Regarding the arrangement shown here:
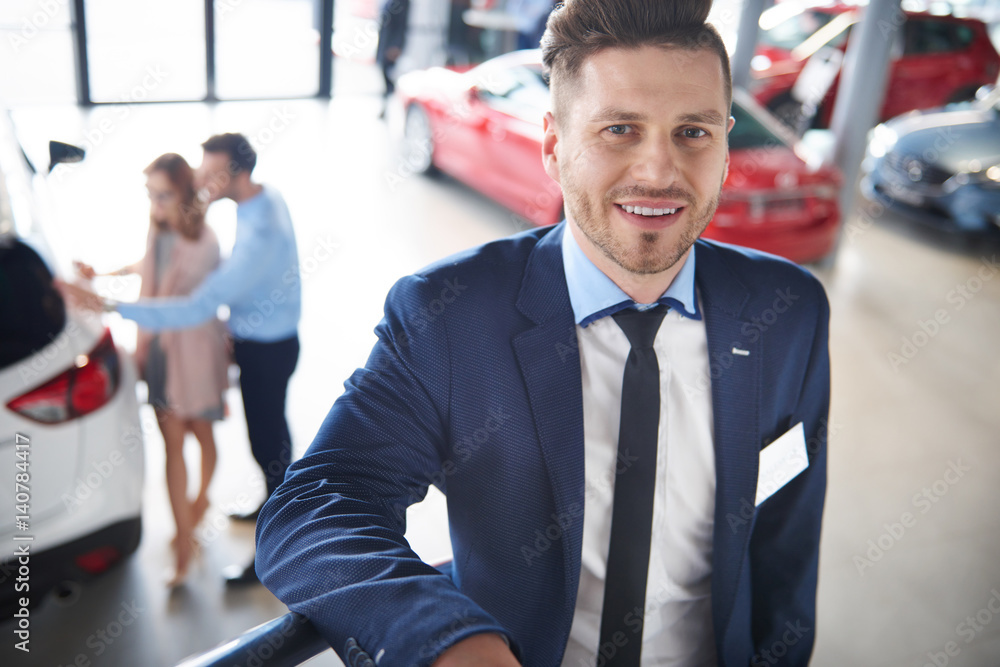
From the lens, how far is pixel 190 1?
11.8 feet

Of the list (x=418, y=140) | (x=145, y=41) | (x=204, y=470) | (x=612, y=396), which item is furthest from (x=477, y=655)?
(x=418, y=140)

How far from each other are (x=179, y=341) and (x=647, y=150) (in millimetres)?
1822

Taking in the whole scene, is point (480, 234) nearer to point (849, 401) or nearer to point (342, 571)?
point (849, 401)

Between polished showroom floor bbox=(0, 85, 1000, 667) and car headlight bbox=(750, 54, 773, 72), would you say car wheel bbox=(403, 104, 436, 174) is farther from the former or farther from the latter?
car headlight bbox=(750, 54, 773, 72)

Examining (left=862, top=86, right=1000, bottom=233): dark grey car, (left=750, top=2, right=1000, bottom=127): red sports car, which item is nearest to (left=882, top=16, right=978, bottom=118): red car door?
(left=750, top=2, right=1000, bottom=127): red sports car

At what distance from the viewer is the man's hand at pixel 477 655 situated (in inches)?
27.0

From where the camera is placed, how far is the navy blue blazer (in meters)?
0.99

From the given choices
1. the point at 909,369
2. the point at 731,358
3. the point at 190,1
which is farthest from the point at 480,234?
the point at 731,358

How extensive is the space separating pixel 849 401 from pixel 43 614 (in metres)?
3.61

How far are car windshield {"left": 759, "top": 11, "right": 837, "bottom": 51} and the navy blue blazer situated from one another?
798cm

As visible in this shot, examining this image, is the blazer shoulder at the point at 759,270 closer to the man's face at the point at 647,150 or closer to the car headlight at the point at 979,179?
the man's face at the point at 647,150

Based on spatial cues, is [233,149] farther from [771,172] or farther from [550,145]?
[771,172]

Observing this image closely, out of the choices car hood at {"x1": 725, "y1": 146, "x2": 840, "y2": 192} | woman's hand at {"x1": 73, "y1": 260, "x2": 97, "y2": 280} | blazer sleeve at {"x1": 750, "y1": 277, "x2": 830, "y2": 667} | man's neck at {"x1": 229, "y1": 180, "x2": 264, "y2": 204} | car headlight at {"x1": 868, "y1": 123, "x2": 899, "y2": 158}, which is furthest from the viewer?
car headlight at {"x1": 868, "y1": 123, "x2": 899, "y2": 158}

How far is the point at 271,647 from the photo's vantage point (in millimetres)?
687
